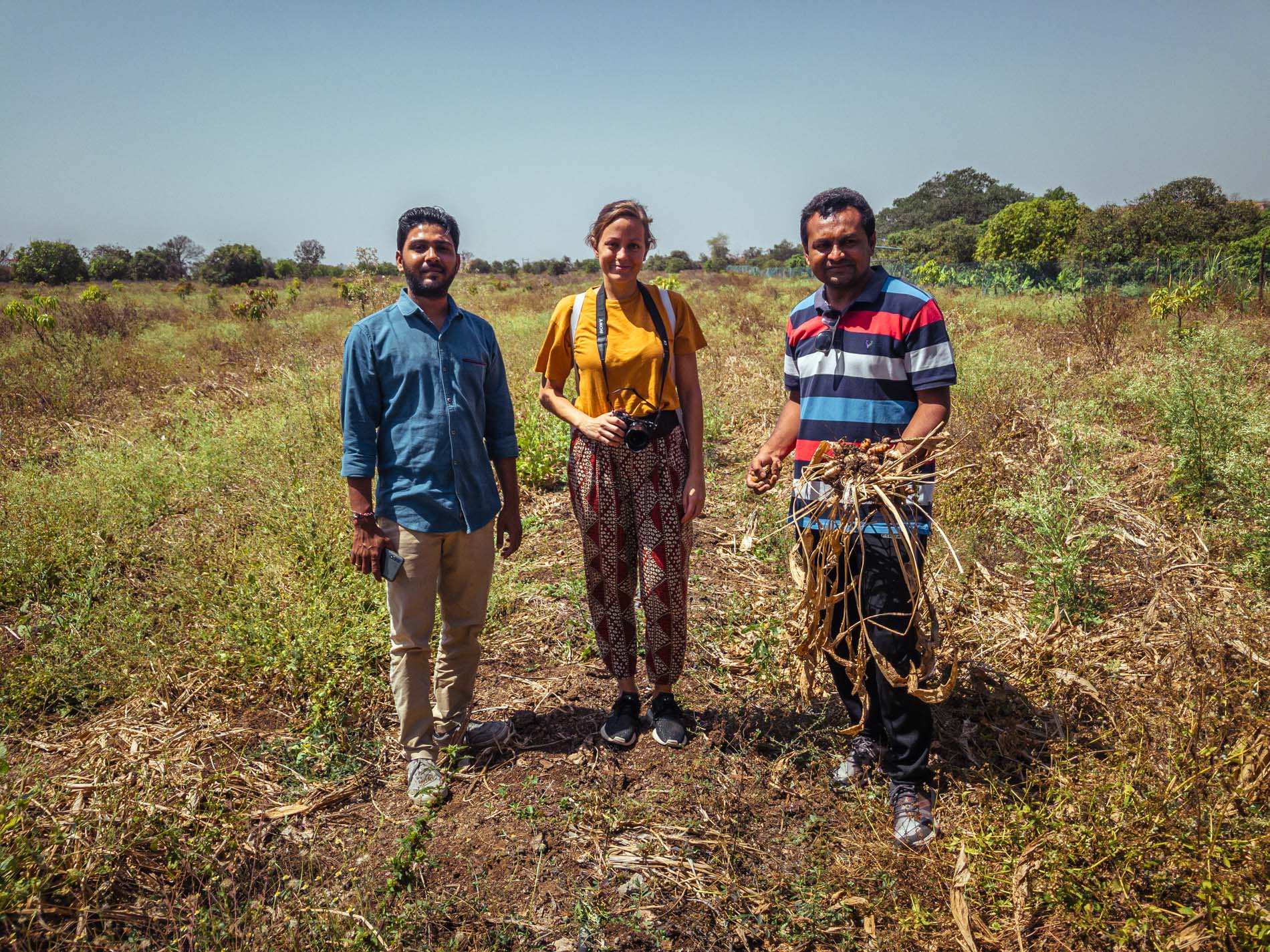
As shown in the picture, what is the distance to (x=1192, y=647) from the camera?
2.35m

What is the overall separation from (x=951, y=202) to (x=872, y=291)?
8298cm

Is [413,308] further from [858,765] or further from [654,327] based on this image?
[858,765]

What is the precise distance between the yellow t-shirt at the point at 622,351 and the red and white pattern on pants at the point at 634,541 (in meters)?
0.15

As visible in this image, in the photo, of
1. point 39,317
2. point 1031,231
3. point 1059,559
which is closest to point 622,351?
point 1059,559

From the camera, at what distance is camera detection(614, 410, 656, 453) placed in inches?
90.3

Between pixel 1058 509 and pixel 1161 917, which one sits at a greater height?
pixel 1058 509

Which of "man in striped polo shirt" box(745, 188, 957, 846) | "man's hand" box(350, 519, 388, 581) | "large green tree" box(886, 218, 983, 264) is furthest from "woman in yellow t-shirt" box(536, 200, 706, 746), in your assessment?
"large green tree" box(886, 218, 983, 264)

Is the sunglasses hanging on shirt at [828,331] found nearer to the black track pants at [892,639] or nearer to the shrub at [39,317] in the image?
the black track pants at [892,639]

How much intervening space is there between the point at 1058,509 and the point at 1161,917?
2.01 meters

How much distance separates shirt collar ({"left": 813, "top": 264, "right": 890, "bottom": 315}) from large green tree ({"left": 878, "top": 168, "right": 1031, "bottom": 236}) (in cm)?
6961

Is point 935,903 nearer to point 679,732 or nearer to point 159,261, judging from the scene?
point 679,732

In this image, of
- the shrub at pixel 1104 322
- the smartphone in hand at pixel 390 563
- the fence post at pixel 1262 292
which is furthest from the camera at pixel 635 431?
the fence post at pixel 1262 292

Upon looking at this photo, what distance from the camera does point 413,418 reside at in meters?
2.23

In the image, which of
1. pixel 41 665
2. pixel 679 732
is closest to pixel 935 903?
pixel 679 732
